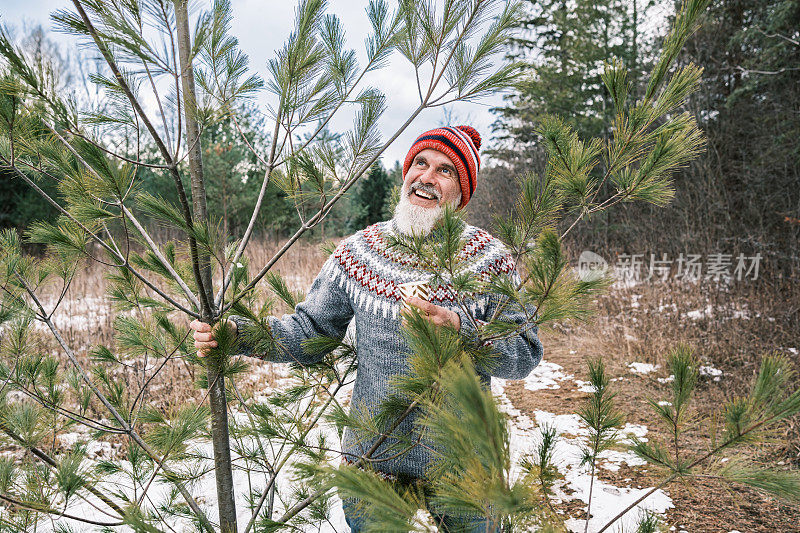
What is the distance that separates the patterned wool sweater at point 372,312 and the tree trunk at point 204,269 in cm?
22

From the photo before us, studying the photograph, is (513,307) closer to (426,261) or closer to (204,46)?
(426,261)

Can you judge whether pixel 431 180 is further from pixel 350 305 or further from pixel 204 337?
pixel 204 337

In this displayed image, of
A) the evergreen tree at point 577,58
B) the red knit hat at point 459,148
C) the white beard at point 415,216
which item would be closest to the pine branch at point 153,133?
the white beard at point 415,216

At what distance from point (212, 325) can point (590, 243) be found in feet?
34.0

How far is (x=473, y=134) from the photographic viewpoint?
1.84 metres

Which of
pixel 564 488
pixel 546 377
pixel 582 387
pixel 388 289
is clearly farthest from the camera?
pixel 546 377

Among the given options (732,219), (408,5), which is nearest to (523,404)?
(408,5)

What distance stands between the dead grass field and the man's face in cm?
137

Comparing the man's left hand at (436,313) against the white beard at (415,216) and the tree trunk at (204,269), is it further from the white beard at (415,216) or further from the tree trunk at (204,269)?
the white beard at (415,216)

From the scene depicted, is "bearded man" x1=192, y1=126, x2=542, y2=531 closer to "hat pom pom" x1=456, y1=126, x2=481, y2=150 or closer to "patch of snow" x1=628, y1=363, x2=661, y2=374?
"hat pom pom" x1=456, y1=126, x2=481, y2=150

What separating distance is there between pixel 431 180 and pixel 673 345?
3.90 meters

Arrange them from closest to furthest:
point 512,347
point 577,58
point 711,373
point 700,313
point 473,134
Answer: point 512,347, point 473,134, point 711,373, point 700,313, point 577,58

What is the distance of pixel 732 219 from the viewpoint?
702 centimetres
